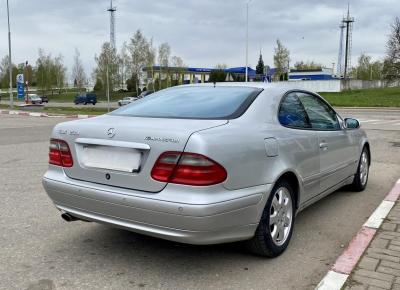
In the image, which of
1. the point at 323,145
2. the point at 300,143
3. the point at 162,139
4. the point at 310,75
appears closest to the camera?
the point at 162,139

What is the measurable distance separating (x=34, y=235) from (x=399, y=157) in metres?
7.87

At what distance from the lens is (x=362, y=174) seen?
21.5ft

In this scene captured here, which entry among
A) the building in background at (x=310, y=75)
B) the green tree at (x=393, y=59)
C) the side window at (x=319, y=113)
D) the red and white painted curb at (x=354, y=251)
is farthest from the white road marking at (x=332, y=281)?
the building in background at (x=310, y=75)

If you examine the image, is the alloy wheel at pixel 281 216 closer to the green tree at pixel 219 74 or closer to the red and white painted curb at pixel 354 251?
the red and white painted curb at pixel 354 251

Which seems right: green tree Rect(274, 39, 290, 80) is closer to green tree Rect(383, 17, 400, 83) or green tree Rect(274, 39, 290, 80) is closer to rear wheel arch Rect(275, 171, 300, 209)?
green tree Rect(383, 17, 400, 83)

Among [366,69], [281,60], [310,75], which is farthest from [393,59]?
[366,69]

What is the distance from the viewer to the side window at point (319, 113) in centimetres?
495

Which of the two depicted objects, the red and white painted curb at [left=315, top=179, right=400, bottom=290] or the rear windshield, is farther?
the rear windshield

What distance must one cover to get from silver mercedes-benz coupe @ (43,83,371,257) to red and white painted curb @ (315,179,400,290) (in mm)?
527

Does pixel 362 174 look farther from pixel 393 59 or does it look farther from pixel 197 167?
pixel 393 59

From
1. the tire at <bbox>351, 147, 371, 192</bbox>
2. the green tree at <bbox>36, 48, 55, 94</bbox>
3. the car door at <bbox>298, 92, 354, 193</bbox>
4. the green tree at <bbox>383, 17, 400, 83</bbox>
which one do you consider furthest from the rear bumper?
the green tree at <bbox>36, 48, 55, 94</bbox>

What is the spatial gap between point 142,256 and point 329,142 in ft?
7.83

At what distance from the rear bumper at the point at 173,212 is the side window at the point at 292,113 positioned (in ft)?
2.87

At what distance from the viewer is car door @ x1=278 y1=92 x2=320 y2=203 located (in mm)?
4180
